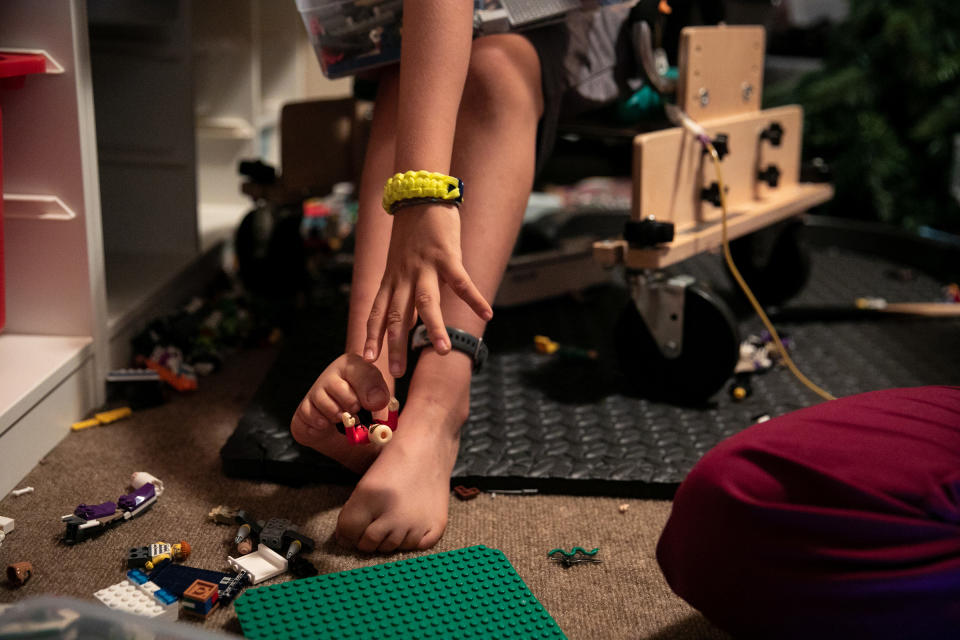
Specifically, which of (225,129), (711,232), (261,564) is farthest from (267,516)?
(225,129)

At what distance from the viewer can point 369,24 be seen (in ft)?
2.92

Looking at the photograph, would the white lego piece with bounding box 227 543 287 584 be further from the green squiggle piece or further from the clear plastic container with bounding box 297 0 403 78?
the clear plastic container with bounding box 297 0 403 78

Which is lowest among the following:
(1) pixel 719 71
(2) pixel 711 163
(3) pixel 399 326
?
(3) pixel 399 326

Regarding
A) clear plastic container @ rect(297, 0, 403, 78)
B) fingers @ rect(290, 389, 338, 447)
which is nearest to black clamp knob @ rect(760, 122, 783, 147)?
clear plastic container @ rect(297, 0, 403, 78)

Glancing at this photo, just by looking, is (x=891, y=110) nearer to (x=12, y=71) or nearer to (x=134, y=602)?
(x=12, y=71)

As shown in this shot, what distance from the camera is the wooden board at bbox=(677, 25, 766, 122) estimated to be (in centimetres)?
104

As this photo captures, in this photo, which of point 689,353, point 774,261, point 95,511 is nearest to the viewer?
point 95,511

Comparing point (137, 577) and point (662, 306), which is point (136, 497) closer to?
point (137, 577)

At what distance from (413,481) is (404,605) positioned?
0.12m

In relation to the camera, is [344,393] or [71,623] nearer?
[71,623]

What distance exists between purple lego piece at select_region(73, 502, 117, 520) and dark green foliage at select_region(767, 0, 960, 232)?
1758mm

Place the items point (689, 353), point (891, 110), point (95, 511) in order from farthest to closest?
point (891, 110)
point (689, 353)
point (95, 511)

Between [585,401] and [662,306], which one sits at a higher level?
[662,306]

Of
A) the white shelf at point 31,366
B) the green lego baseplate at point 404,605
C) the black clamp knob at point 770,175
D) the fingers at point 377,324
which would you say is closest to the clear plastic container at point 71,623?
the green lego baseplate at point 404,605
